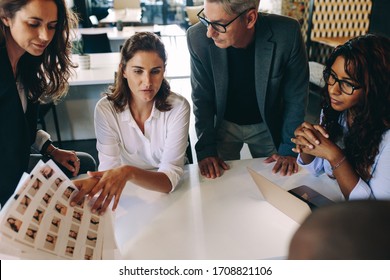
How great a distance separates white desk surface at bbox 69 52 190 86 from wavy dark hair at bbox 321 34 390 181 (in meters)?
1.43

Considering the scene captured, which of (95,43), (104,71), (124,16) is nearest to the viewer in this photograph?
(104,71)

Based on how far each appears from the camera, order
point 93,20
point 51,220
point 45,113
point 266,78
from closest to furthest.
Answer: point 51,220, point 266,78, point 45,113, point 93,20

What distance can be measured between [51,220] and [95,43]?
3.40 metres

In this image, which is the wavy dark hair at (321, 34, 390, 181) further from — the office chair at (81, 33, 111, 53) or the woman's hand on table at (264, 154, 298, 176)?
the office chair at (81, 33, 111, 53)

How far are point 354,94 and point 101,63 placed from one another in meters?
2.54

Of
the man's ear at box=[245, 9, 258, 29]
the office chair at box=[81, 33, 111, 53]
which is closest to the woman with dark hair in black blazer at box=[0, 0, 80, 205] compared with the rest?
the man's ear at box=[245, 9, 258, 29]

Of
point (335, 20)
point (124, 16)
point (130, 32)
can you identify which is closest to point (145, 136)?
point (130, 32)

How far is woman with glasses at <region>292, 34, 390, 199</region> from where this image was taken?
111 cm

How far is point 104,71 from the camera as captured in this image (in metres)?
2.94

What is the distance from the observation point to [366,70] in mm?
1106

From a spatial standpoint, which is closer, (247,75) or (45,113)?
(247,75)

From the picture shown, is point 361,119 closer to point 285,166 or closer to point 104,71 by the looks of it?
point 285,166

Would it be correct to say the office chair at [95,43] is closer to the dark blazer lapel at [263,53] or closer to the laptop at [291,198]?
the dark blazer lapel at [263,53]
